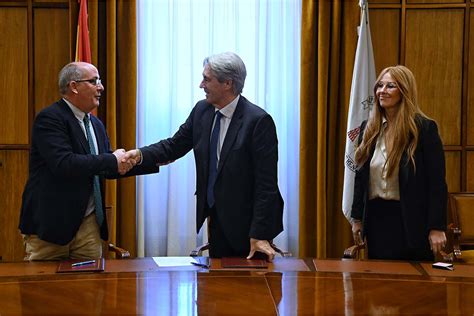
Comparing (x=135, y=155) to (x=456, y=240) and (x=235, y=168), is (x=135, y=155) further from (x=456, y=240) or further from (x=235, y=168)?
(x=456, y=240)

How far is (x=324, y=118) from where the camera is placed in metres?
5.02

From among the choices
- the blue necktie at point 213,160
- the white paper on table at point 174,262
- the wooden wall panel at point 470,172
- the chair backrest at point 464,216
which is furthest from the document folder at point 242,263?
the wooden wall panel at point 470,172

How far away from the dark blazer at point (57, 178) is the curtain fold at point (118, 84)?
6.20 feet

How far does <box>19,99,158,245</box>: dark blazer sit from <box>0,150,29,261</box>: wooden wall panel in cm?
218

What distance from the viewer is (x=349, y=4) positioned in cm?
502

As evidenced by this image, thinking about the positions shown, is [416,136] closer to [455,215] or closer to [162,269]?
[162,269]

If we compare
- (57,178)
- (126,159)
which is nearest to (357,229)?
(126,159)

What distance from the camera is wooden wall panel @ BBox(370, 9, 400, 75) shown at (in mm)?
5148

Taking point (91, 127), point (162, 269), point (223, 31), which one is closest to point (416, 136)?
point (162, 269)

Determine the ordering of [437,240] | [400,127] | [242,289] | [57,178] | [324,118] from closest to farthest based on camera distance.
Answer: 1. [242,289]
2. [57,178]
3. [437,240]
4. [400,127]
5. [324,118]

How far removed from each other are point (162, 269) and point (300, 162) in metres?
2.51

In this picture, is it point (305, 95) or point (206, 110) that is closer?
point (206, 110)

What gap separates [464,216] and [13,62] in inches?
140

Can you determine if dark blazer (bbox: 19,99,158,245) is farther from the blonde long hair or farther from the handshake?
the blonde long hair
